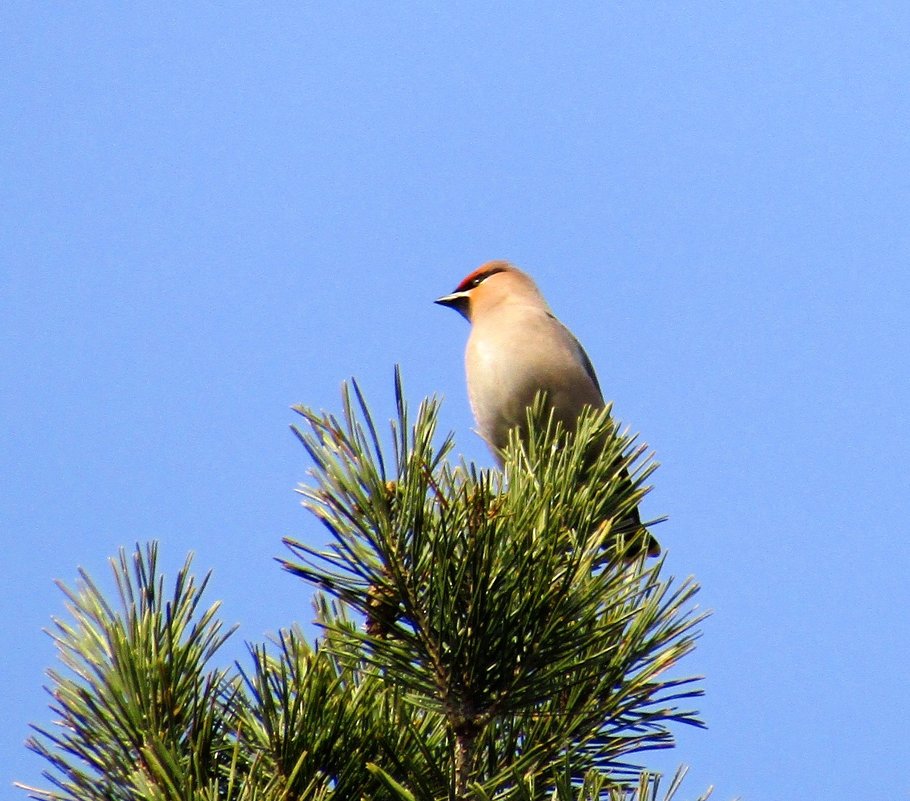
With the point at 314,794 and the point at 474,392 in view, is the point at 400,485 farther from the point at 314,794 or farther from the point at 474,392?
the point at 474,392

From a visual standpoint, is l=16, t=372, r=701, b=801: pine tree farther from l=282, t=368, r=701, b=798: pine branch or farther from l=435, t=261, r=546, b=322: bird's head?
l=435, t=261, r=546, b=322: bird's head

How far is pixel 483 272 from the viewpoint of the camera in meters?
6.33

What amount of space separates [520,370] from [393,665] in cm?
267

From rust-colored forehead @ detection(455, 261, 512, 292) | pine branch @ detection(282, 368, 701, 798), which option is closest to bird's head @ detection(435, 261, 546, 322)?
rust-colored forehead @ detection(455, 261, 512, 292)

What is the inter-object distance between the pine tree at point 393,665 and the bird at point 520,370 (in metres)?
2.04

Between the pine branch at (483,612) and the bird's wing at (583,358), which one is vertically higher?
the bird's wing at (583,358)

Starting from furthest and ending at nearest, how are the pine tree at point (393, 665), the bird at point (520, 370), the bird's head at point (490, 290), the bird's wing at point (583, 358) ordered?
the bird's head at point (490, 290) → the bird's wing at point (583, 358) → the bird at point (520, 370) → the pine tree at point (393, 665)

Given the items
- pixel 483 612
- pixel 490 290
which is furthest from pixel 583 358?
pixel 483 612

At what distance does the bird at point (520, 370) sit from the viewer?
4.75 meters

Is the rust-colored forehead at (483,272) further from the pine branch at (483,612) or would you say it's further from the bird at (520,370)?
the pine branch at (483,612)

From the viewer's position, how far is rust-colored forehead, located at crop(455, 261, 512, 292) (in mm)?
6301

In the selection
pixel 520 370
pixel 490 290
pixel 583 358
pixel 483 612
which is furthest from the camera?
pixel 490 290

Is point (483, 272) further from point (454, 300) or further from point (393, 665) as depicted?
point (393, 665)

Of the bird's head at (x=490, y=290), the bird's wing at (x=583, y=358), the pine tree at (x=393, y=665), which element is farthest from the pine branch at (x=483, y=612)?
the bird's head at (x=490, y=290)
